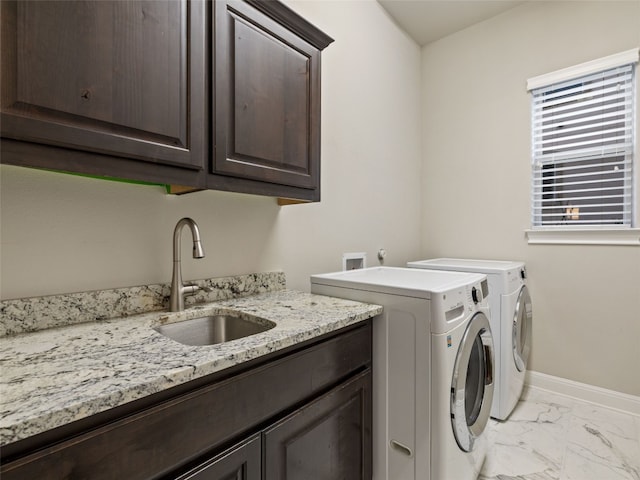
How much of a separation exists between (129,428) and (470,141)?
3.00 metres

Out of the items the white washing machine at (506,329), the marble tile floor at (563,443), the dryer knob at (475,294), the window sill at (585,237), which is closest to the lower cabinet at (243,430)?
the dryer knob at (475,294)

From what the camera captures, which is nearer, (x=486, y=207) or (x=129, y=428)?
(x=129, y=428)

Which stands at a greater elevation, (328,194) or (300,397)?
(328,194)

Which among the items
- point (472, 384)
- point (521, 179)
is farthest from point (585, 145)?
point (472, 384)

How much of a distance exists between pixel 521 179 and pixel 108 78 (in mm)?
2727

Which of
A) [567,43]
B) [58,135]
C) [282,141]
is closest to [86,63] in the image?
[58,135]

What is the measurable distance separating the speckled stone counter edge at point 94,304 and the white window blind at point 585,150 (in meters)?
2.39

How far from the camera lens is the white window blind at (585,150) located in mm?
2174

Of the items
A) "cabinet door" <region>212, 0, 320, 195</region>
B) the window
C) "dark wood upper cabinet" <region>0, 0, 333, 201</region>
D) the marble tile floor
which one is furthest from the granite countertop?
the window

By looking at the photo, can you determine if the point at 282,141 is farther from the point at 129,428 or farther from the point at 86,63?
the point at 129,428

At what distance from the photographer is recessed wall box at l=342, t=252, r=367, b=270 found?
2.19m

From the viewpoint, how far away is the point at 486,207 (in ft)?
8.90

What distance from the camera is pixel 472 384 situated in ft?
5.15

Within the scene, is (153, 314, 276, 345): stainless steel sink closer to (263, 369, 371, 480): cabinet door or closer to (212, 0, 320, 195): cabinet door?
(263, 369, 371, 480): cabinet door
